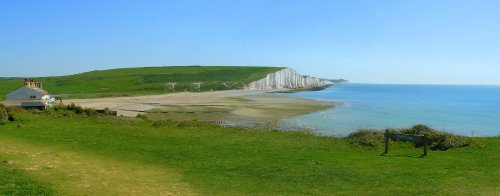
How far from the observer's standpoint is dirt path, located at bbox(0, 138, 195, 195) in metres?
15.0

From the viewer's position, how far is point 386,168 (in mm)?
18922

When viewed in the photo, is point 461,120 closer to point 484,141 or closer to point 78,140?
point 484,141

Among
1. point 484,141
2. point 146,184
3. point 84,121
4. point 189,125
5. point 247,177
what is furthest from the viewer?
point 84,121

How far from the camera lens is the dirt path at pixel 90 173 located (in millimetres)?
14992

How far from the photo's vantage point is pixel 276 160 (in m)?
21.0

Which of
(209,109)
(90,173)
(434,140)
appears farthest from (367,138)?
(209,109)

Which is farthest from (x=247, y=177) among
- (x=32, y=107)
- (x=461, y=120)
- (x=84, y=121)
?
(x=461, y=120)

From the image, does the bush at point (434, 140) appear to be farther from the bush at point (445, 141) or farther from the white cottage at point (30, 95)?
the white cottage at point (30, 95)

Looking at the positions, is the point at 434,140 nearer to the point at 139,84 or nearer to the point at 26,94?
the point at 26,94

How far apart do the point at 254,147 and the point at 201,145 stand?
3378 mm

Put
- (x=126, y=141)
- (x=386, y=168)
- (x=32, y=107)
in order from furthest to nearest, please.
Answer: (x=32, y=107)
(x=126, y=141)
(x=386, y=168)

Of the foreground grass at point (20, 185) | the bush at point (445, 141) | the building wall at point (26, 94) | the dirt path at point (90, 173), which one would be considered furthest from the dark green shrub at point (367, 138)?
the building wall at point (26, 94)

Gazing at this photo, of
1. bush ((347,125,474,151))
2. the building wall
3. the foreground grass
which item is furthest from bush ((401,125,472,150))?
the building wall

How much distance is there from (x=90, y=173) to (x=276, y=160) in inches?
350
